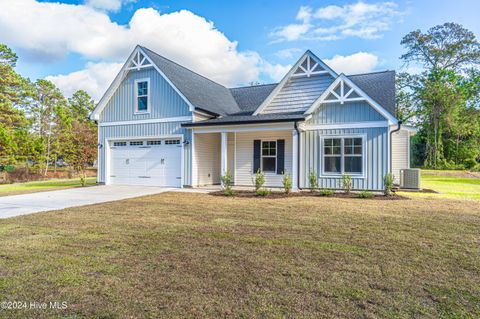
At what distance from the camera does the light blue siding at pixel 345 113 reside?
11.4 metres

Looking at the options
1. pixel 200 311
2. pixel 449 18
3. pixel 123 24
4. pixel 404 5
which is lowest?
pixel 200 311

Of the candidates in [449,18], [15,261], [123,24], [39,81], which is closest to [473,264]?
[15,261]

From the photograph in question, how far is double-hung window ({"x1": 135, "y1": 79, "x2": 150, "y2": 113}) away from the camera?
14.4 meters

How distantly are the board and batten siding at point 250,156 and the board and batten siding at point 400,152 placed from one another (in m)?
5.45

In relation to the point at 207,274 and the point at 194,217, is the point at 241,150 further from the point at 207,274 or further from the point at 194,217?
the point at 207,274

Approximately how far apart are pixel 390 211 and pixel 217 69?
3365 centimetres

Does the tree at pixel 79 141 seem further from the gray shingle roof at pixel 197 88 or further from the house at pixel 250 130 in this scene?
the gray shingle roof at pixel 197 88

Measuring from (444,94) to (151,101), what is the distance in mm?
28301

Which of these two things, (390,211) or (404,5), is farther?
(404,5)

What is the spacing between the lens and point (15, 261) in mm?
3926

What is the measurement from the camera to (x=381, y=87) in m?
13.4

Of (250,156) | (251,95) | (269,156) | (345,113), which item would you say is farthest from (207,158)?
(345,113)

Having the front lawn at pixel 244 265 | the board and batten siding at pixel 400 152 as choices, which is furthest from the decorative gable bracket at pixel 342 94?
the front lawn at pixel 244 265

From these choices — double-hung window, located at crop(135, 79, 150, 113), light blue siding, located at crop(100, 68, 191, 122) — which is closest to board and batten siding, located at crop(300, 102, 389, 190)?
light blue siding, located at crop(100, 68, 191, 122)
